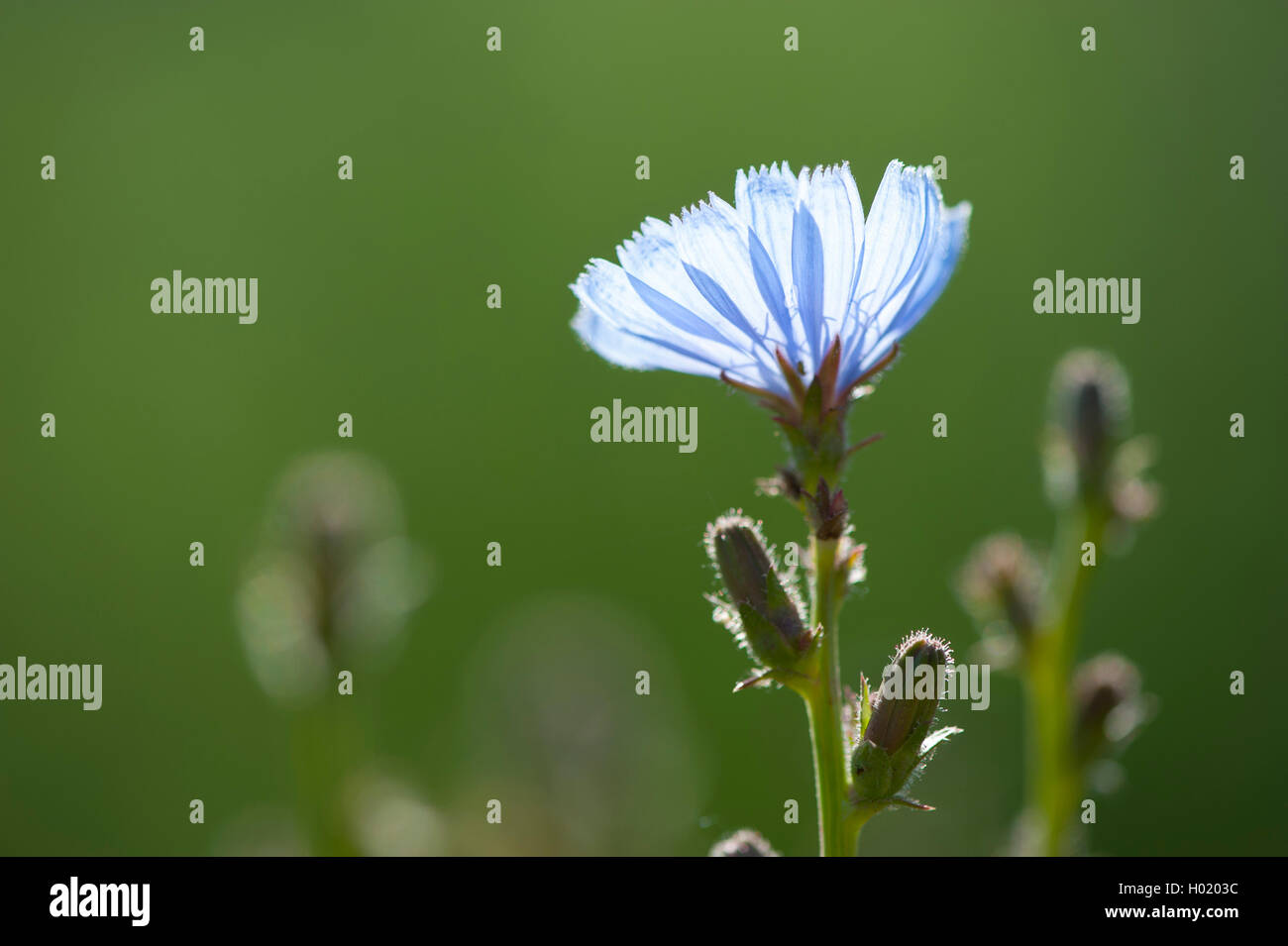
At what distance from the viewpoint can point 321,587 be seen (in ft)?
10.9

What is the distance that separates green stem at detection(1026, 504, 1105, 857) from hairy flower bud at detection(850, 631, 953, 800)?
3.81 ft

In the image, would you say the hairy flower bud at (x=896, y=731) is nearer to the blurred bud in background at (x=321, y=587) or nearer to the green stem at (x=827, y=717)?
the green stem at (x=827, y=717)

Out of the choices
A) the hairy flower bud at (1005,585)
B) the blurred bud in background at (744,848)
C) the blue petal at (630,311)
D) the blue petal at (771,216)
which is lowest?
the blurred bud in background at (744,848)

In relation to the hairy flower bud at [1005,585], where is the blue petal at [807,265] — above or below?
above

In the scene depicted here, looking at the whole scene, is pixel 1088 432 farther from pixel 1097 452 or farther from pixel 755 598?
pixel 755 598

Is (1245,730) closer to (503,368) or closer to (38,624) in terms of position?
(503,368)

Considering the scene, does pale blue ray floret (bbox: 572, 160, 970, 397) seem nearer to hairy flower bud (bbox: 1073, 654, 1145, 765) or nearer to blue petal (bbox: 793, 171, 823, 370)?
blue petal (bbox: 793, 171, 823, 370)

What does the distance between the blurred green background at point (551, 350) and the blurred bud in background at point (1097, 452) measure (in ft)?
8.00

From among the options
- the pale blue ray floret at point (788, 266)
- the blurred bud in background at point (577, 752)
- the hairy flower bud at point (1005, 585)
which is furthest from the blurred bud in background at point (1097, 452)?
the pale blue ray floret at point (788, 266)

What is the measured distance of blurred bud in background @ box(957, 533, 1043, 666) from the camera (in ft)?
10.2

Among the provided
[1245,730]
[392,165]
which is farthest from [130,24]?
[1245,730]

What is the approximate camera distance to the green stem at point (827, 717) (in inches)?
69.8

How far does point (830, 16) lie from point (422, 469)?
405cm

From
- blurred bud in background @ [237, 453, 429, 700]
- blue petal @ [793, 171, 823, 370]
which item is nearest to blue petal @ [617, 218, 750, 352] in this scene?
blue petal @ [793, 171, 823, 370]
